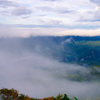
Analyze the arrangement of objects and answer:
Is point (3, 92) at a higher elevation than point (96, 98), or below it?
below

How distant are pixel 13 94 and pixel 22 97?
10.3ft

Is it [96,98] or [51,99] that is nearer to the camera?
[51,99]

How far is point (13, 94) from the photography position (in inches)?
2064

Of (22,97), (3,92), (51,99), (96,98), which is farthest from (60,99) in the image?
(96,98)

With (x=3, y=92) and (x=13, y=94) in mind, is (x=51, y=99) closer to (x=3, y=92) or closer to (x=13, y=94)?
(x=13, y=94)

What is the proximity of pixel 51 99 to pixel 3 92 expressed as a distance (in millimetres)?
14666

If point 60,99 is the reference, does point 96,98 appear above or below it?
above

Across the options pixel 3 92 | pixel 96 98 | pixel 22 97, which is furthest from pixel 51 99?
pixel 96 98

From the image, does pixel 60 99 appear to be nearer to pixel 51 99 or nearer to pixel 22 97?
pixel 51 99

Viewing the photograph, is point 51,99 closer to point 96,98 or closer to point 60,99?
point 60,99

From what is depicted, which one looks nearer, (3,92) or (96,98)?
(3,92)

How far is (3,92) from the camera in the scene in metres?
53.1

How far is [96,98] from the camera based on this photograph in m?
199

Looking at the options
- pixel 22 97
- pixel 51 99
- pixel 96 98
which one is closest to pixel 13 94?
pixel 22 97
